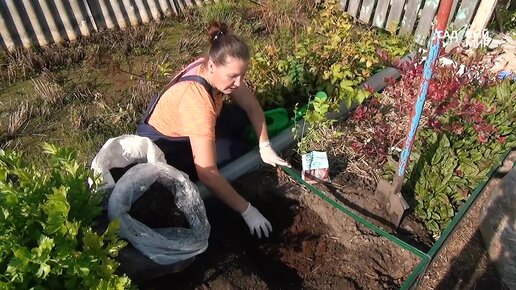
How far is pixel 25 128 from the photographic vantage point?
3152mm

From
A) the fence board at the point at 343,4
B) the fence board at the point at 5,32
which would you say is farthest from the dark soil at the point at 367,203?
the fence board at the point at 5,32

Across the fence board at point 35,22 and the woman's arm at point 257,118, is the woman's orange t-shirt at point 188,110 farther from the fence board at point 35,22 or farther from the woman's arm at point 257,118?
the fence board at point 35,22

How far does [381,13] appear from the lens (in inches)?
175

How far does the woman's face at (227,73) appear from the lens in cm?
203

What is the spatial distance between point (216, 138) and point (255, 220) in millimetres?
689

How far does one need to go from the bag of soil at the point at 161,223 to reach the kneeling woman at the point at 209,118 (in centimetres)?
20

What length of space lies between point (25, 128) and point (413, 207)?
287cm

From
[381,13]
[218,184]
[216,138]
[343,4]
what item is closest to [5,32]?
[216,138]

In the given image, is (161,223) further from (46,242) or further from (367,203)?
(367,203)

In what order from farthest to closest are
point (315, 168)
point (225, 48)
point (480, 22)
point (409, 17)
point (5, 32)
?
1. point (409, 17)
2. point (480, 22)
3. point (5, 32)
4. point (315, 168)
5. point (225, 48)

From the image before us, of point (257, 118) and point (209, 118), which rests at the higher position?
point (209, 118)

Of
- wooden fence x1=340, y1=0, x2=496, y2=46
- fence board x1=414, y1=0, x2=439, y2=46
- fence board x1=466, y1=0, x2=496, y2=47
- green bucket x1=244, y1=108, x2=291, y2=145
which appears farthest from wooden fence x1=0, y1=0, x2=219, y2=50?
fence board x1=466, y1=0, x2=496, y2=47

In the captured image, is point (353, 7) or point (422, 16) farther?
point (353, 7)

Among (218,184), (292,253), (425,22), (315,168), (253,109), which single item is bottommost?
(292,253)
